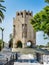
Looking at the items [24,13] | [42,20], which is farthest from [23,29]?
[42,20]

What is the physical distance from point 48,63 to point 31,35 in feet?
156

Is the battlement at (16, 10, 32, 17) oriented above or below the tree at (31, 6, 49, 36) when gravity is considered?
above

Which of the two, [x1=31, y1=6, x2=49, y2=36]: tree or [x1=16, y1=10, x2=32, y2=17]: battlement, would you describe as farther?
[x1=16, y1=10, x2=32, y2=17]: battlement

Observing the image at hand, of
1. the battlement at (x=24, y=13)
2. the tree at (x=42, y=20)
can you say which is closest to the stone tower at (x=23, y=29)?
the battlement at (x=24, y=13)

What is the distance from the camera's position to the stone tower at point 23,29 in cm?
6197

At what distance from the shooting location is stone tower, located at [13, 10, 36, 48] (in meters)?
62.0

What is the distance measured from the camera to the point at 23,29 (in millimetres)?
63219

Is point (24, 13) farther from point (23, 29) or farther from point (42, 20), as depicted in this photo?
point (42, 20)

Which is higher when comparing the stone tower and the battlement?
the battlement

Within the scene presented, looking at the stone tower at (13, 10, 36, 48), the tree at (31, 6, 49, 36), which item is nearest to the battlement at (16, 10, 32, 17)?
the stone tower at (13, 10, 36, 48)

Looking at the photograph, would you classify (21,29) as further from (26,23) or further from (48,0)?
(48,0)

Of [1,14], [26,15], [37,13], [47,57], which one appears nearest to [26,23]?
[26,15]

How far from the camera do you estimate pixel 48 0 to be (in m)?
32.0

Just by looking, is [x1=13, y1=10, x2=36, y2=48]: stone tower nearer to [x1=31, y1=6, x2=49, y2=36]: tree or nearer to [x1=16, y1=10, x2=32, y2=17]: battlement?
[x1=16, y1=10, x2=32, y2=17]: battlement
